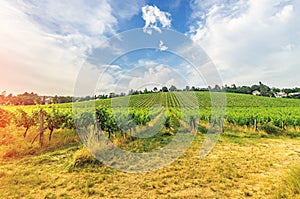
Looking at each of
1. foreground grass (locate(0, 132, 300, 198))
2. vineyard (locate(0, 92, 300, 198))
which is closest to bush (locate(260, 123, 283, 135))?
vineyard (locate(0, 92, 300, 198))

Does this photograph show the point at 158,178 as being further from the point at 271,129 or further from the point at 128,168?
the point at 271,129

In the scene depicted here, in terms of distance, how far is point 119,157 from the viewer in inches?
303

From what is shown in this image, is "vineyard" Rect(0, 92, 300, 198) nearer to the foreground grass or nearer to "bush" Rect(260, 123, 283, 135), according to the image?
the foreground grass

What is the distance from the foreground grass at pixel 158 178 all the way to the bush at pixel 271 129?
6.36 meters

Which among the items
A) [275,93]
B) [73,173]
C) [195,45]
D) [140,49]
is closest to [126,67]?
[140,49]

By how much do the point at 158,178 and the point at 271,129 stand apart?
1201 cm

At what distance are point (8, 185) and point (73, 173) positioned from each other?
1.55 metres

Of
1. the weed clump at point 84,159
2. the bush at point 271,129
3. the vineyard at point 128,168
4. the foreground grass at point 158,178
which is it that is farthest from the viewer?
the bush at point 271,129

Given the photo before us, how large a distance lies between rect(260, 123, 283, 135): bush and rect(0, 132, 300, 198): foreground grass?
250 inches

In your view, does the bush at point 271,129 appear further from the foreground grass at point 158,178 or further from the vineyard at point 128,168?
the foreground grass at point 158,178

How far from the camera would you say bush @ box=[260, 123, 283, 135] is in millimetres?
13897

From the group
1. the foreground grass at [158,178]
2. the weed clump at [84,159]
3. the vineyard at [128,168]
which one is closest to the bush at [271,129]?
the vineyard at [128,168]

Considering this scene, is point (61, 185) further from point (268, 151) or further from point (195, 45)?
point (268, 151)

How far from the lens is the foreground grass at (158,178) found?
4691 mm
